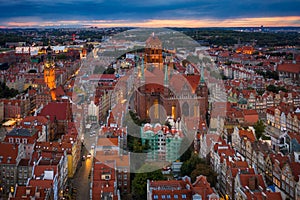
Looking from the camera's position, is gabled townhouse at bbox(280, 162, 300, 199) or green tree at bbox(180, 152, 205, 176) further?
green tree at bbox(180, 152, 205, 176)

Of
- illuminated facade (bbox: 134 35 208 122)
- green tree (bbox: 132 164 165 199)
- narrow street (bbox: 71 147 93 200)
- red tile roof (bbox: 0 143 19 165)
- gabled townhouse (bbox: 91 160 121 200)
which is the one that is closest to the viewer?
gabled townhouse (bbox: 91 160 121 200)

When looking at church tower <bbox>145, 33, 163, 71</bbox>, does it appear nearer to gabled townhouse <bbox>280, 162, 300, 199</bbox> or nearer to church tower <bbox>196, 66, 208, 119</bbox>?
church tower <bbox>196, 66, 208, 119</bbox>

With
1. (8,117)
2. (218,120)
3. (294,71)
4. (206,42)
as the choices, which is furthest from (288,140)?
(206,42)

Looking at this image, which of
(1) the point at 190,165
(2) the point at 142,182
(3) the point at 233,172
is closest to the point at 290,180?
(3) the point at 233,172

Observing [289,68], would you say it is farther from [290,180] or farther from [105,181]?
[105,181]

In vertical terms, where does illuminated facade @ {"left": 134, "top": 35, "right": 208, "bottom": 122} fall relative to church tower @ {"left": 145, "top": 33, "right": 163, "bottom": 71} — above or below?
below

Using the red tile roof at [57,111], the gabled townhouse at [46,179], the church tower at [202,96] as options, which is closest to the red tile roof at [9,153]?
the gabled townhouse at [46,179]

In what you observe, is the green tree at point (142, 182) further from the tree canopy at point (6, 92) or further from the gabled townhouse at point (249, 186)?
the tree canopy at point (6, 92)

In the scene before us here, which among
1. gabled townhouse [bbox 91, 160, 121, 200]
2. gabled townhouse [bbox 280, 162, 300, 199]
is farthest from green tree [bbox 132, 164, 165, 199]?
gabled townhouse [bbox 280, 162, 300, 199]

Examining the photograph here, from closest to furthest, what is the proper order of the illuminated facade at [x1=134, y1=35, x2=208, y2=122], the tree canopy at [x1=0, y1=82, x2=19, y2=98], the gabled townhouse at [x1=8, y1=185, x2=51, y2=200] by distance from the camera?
1. the gabled townhouse at [x1=8, y1=185, x2=51, y2=200]
2. the illuminated facade at [x1=134, y1=35, x2=208, y2=122]
3. the tree canopy at [x1=0, y1=82, x2=19, y2=98]

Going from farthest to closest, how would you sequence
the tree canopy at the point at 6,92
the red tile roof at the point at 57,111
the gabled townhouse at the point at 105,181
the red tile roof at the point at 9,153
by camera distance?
1. the tree canopy at the point at 6,92
2. the red tile roof at the point at 57,111
3. the red tile roof at the point at 9,153
4. the gabled townhouse at the point at 105,181

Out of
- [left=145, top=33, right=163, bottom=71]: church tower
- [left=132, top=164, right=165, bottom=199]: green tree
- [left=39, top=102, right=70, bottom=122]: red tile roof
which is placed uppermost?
[left=145, top=33, right=163, bottom=71]: church tower

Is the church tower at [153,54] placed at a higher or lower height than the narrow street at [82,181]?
higher
